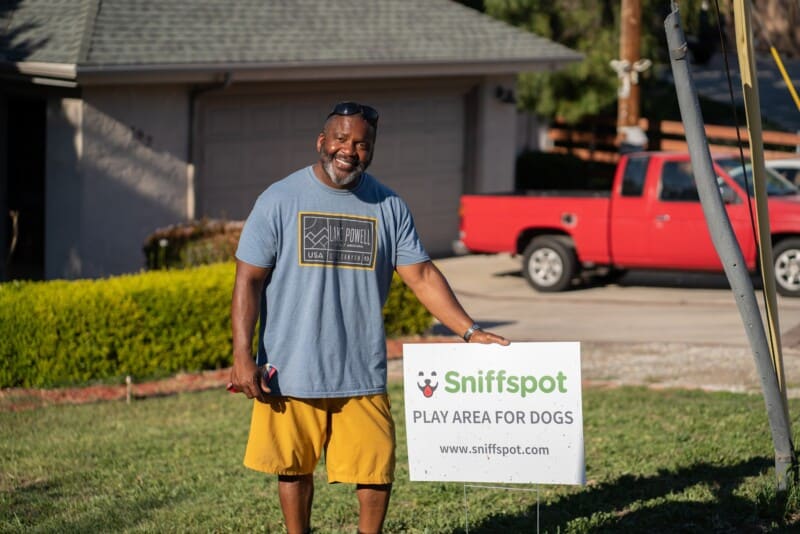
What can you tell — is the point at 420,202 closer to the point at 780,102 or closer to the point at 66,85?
the point at 66,85

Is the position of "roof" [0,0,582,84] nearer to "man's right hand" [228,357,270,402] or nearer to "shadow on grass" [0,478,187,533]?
"shadow on grass" [0,478,187,533]

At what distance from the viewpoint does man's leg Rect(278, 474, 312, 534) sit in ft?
16.3

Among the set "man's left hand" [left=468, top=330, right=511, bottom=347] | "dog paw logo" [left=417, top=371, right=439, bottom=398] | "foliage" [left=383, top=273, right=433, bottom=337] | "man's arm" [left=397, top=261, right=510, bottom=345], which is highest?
"man's arm" [left=397, top=261, right=510, bottom=345]

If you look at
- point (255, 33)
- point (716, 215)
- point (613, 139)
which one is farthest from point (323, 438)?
point (613, 139)

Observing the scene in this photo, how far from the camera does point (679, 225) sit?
15.1 metres

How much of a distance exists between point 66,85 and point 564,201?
604cm

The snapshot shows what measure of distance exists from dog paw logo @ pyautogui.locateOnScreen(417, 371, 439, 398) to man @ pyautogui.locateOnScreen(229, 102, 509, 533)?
7.0 inches

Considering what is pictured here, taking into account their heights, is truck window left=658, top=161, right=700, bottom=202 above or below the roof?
below

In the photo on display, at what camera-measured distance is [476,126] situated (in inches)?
755

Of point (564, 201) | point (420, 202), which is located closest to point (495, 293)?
point (564, 201)

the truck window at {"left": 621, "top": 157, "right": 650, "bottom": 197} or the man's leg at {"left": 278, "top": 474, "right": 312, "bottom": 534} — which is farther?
the truck window at {"left": 621, "top": 157, "right": 650, "bottom": 197}

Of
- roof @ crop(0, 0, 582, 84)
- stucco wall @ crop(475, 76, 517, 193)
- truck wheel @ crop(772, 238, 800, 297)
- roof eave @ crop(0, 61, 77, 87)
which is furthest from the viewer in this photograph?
stucco wall @ crop(475, 76, 517, 193)

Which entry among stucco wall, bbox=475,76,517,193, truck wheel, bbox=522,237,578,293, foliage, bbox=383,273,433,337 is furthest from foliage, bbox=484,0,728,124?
foliage, bbox=383,273,433,337

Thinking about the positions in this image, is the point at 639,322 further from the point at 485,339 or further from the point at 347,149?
the point at 347,149
